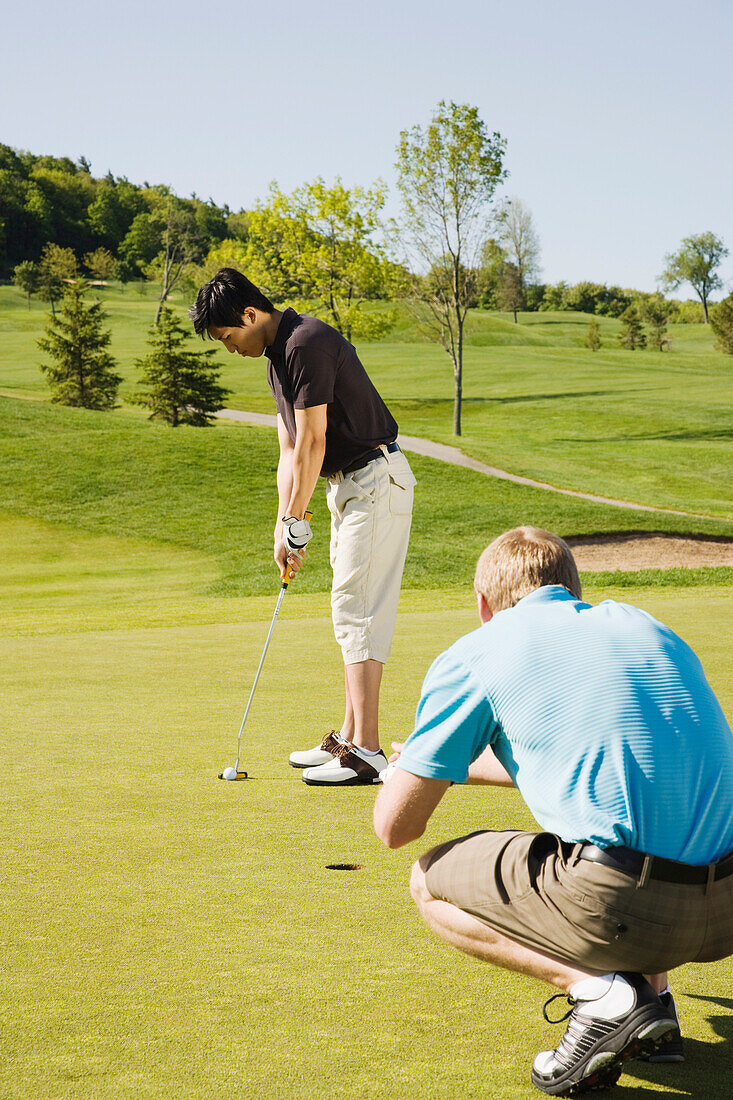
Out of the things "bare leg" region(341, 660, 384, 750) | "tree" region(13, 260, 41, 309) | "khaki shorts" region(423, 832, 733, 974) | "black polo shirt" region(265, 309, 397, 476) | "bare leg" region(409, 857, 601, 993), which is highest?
"tree" region(13, 260, 41, 309)

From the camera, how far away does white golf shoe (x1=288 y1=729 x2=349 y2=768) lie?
13.8 feet

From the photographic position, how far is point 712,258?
98.3m

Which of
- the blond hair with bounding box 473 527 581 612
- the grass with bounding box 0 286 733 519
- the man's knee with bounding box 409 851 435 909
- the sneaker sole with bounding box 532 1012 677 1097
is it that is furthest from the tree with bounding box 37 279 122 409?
the sneaker sole with bounding box 532 1012 677 1097

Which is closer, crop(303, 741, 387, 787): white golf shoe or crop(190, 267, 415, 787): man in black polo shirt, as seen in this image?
crop(303, 741, 387, 787): white golf shoe

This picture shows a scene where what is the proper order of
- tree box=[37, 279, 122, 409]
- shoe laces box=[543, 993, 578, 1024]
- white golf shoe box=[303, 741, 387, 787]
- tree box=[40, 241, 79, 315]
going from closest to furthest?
shoe laces box=[543, 993, 578, 1024], white golf shoe box=[303, 741, 387, 787], tree box=[37, 279, 122, 409], tree box=[40, 241, 79, 315]

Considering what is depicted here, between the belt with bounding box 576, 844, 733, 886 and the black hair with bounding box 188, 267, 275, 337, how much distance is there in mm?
2984

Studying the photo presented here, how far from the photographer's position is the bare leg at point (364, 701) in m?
4.39

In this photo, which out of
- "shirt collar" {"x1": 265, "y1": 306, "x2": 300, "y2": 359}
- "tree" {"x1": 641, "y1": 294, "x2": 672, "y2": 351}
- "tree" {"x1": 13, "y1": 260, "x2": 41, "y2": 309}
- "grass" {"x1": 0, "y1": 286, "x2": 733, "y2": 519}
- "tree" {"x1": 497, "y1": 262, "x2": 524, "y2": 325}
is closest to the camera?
"shirt collar" {"x1": 265, "y1": 306, "x2": 300, "y2": 359}

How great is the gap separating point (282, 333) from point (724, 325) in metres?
61.7

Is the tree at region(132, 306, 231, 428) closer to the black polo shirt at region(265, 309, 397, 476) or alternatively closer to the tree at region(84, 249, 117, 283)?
the black polo shirt at region(265, 309, 397, 476)

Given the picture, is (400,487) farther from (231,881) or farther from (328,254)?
(328,254)

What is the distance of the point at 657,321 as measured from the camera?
239 feet

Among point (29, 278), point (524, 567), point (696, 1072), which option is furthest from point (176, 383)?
point (29, 278)

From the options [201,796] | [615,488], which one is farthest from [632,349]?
[201,796]
